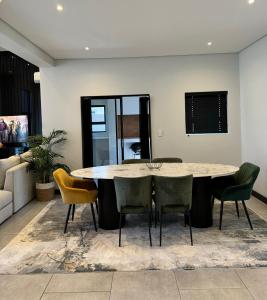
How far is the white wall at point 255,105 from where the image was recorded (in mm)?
5094

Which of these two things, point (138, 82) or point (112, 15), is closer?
point (112, 15)

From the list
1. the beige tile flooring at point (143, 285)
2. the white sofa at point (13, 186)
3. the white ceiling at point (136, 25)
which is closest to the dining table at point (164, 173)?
the beige tile flooring at point (143, 285)

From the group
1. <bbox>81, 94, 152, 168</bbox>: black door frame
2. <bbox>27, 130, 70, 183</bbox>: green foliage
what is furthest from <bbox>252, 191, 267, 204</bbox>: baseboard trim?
<bbox>27, 130, 70, 183</bbox>: green foliage

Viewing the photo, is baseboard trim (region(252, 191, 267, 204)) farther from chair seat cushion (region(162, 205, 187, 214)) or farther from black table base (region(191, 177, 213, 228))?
chair seat cushion (region(162, 205, 187, 214))

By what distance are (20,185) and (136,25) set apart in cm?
328

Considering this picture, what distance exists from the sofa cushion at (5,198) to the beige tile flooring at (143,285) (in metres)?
1.75

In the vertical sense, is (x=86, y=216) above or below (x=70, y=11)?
below

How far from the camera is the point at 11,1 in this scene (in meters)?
3.30

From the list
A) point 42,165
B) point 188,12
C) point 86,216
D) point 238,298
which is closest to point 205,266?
point 238,298

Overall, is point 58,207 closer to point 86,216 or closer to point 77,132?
point 86,216

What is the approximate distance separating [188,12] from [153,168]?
212 centimetres

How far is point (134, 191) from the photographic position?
11.5 ft

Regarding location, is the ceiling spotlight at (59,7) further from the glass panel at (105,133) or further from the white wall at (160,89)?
the glass panel at (105,133)

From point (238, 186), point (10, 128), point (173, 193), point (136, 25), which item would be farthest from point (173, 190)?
point (10, 128)
